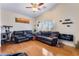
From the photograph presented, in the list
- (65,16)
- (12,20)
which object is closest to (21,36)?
(12,20)

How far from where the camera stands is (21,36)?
2525 mm

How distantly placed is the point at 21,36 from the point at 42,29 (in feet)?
1.20

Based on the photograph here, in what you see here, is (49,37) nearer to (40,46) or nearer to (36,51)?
(40,46)

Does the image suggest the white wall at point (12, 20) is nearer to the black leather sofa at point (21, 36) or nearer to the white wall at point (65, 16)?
the black leather sofa at point (21, 36)

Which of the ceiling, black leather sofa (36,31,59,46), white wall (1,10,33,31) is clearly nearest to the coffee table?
black leather sofa (36,31,59,46)

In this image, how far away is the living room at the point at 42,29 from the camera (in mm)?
2477

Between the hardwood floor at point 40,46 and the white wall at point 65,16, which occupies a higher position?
the white wall at point 65,16

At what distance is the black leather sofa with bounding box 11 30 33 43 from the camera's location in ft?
8.21

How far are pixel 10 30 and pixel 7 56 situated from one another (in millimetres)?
443

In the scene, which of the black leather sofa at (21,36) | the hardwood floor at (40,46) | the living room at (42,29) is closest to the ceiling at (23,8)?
the living room at (42,29)

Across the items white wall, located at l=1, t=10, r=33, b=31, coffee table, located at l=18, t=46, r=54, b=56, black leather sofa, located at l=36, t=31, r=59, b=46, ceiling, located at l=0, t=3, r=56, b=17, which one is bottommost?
coffee table, located at l=18, t=46, r=54, b=56

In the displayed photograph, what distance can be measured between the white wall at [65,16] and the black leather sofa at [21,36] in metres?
A: 0.30

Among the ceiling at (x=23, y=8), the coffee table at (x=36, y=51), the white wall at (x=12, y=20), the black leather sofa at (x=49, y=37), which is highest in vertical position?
the ceiling at (x=23, y=8)

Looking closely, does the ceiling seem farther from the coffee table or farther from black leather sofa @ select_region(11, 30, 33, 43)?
the coffee table
